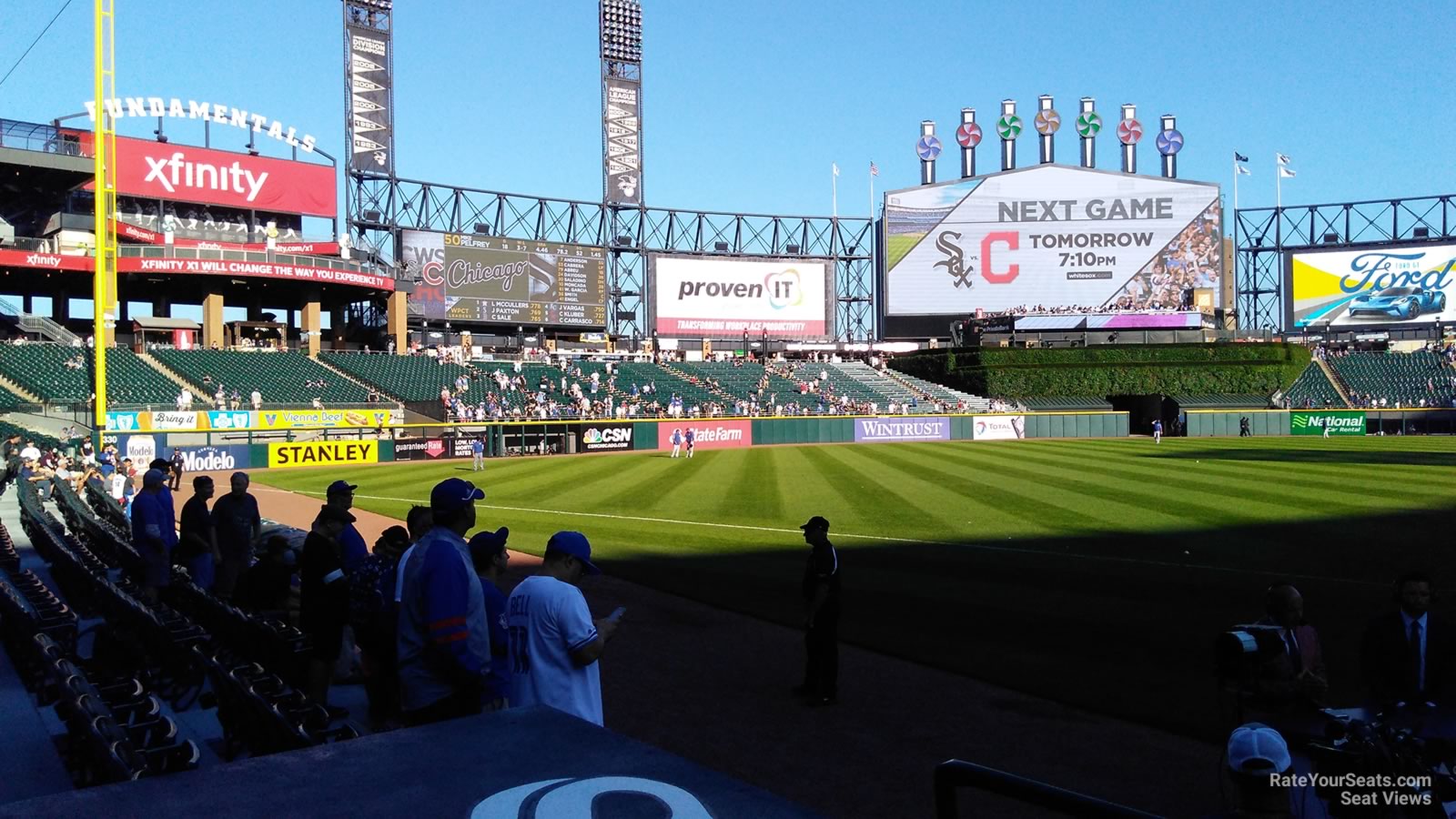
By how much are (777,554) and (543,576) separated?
11403 millimetres

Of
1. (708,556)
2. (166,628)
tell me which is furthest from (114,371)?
(166,628)

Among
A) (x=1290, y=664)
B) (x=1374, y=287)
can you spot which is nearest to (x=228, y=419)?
(x=1290, y=664)

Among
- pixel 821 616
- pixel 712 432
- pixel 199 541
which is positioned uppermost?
pixel 199 541

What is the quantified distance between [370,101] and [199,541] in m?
51.2

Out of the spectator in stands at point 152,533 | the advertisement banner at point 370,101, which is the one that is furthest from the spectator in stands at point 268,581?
the advertisement banner at point 370,101

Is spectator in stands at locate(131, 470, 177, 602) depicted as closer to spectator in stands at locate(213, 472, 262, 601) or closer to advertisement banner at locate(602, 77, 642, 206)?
spectator in stands at locate(213, 472, 262, 601)

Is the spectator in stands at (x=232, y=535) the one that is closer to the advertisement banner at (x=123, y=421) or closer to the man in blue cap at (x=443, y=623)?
the man in blue cap at (x=443, y=623)

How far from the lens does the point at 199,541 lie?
1009 centimetres

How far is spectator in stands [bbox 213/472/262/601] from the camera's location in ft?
33.2

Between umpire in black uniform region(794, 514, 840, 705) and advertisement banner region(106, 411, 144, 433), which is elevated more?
advertisement banner region(106, 411, 144, 433)

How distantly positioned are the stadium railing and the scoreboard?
192 feet

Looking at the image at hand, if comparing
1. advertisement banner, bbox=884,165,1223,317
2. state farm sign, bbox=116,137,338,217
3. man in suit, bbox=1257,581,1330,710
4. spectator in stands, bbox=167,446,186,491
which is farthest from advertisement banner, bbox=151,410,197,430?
advertisement banner, bbox=884,165,1223,317

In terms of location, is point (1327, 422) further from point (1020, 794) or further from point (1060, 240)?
point (1020, 794)

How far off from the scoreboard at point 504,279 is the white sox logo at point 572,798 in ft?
190
